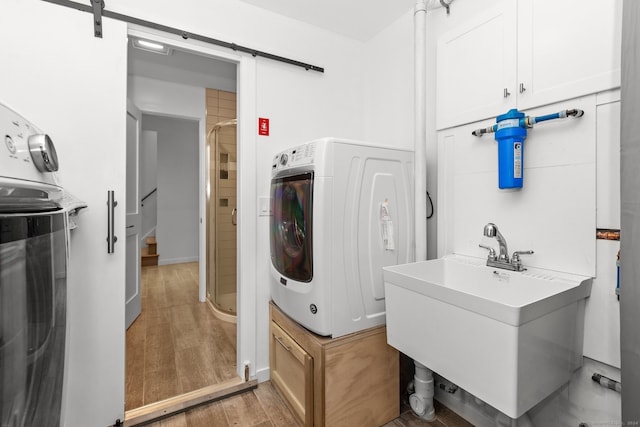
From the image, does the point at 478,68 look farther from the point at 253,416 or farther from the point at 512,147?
the point at 253,416

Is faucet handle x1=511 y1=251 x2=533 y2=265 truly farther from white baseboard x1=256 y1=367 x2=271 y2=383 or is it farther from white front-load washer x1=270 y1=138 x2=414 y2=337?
white baseboard x1=256 y1=367 x2=271 y2=383

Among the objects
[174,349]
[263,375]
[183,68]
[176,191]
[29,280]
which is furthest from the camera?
[176,191]

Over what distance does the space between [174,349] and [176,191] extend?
416cm

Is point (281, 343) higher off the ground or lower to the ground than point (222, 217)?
lower

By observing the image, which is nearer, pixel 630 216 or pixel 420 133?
pixel 630 216

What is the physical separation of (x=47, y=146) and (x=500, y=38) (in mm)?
1965

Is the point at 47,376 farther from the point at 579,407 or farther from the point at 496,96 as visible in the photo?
the point at 496,96

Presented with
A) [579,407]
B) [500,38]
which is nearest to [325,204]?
[500,38]

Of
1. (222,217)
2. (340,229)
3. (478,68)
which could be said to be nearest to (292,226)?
(340,229)

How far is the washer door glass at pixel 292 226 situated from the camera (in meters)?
1.57

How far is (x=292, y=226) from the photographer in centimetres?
171

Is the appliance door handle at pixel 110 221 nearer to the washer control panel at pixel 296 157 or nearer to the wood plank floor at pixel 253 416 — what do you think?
the washer control panel at pixel 296 157

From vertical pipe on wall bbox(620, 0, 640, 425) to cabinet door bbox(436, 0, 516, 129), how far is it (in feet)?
1.54

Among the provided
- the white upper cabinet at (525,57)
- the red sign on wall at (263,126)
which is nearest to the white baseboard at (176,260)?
the red sign on wall at (263,126)
